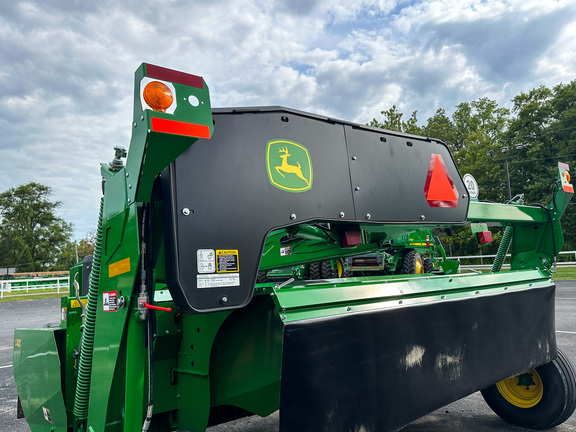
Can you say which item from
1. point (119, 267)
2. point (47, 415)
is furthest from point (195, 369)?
point (47, 415)

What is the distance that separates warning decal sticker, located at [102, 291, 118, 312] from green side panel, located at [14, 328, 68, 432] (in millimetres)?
789

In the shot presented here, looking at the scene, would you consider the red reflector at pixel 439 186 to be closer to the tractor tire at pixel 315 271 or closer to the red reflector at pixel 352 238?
the red reflector at pixel 352 238

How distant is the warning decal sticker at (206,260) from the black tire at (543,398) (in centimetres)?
273

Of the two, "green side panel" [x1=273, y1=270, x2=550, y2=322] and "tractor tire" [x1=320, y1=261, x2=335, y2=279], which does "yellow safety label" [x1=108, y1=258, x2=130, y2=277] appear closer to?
"green side panel" [x1=273, y1=270, x2=550, y2=322]

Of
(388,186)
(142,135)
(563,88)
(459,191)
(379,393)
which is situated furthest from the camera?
(563,88)

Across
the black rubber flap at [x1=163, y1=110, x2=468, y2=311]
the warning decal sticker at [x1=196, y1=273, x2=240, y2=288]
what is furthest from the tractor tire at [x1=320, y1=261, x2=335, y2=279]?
the warning decal sticker at [x1=196, y1=273, x2=240, y2=288]

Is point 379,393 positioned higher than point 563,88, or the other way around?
point 563,88

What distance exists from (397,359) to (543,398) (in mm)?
1949

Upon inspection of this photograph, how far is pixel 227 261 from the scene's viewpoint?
1840 millimetres

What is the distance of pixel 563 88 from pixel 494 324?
129ft

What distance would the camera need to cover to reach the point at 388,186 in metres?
2.43

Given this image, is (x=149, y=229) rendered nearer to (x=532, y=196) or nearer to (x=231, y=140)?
(x=231, y=140)

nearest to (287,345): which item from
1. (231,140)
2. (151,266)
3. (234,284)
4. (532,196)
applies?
(234,284)

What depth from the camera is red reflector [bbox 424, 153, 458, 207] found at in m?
2.66
